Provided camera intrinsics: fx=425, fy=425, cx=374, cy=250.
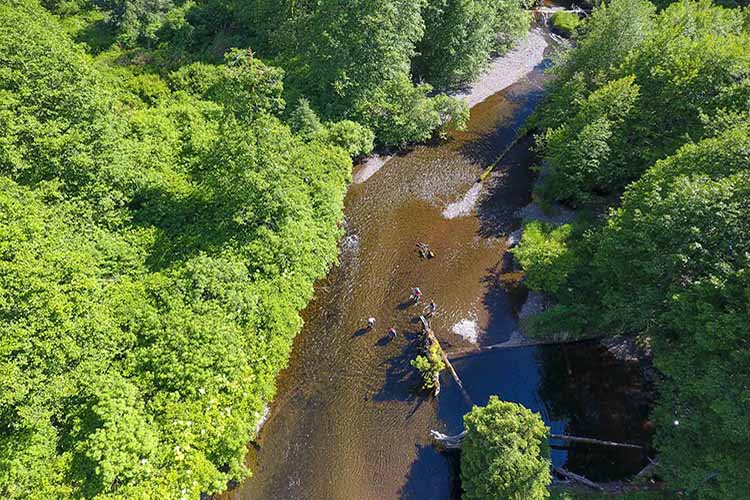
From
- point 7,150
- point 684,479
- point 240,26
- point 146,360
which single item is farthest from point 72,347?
point 240,26

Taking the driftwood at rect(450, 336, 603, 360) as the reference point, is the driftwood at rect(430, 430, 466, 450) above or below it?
above

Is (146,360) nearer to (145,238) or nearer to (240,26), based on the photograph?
(145,238)

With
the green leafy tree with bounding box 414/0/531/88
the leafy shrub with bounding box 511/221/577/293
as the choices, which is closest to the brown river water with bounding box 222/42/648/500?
the leafy shrub with bounding box 511/221/577/293

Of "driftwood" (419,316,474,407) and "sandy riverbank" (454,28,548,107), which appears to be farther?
"sandy riverbank" (454,28,548,107)

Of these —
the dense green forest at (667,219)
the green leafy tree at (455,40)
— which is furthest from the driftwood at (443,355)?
the green leafy tree at (455,40)

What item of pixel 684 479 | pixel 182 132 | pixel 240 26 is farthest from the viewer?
pixel 240 26

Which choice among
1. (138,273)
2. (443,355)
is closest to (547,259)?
(443,355)

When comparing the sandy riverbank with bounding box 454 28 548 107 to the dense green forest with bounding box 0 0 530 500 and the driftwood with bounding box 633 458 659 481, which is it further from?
the driftwood with bounding box 633 458 659 481

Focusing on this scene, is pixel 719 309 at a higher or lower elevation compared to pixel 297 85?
lower
